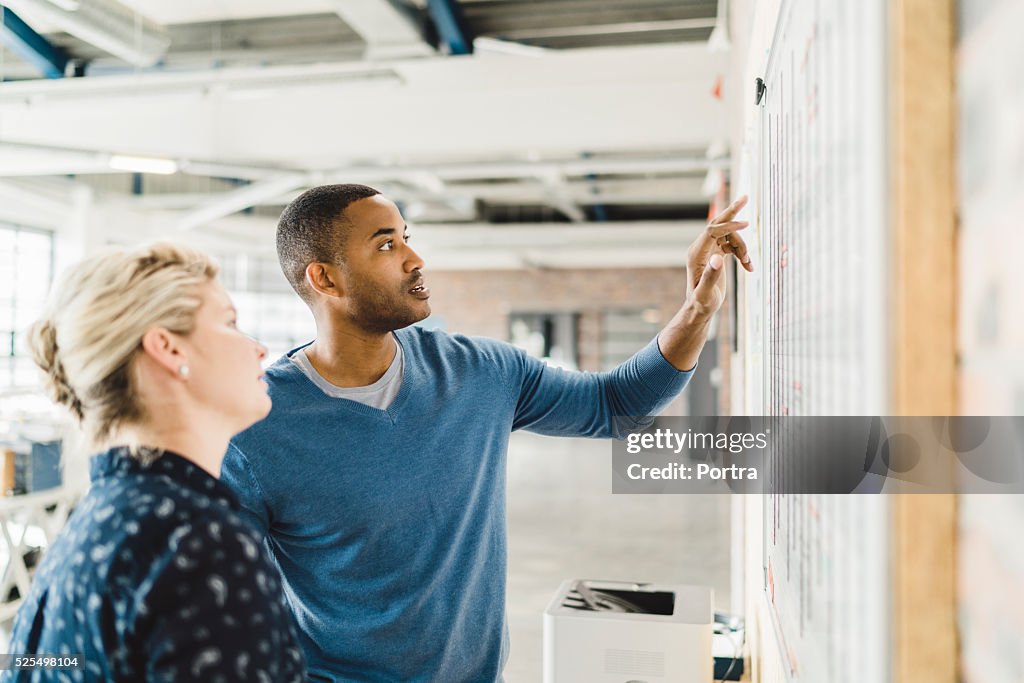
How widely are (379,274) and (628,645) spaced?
1097 mm

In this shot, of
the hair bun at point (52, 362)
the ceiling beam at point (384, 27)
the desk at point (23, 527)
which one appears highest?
the ceiling beam at point (384, 27)

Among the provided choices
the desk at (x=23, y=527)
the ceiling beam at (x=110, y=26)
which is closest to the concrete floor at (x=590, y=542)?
the desk at (x=23, y=527)

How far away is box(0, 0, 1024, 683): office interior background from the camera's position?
49 cm

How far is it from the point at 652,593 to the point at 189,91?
407 centimetres

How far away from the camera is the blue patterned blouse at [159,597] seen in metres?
0.79

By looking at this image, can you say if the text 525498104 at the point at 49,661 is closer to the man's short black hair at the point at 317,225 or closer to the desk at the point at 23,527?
the man's short black hair at the point at 317,225

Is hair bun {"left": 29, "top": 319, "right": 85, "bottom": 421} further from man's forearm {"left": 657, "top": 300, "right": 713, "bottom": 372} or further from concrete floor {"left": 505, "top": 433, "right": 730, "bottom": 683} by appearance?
concrete floor {"left": 505, "top": 433, "right": 730, "bottom": 683}

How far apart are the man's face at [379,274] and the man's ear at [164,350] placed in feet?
2.18

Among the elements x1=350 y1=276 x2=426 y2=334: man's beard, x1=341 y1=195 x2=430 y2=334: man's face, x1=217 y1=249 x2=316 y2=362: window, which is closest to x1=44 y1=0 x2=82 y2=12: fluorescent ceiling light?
x1=341 y1=195 x2=430 y2=334: man's face

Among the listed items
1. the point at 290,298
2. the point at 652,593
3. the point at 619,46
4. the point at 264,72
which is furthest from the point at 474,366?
the point at 290,298

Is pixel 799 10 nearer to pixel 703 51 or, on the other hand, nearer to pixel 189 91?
pixel 703 51

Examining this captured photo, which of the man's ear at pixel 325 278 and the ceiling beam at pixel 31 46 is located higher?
the ceiling beam at pixel 31 46

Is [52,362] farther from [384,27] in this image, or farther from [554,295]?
[554,295]

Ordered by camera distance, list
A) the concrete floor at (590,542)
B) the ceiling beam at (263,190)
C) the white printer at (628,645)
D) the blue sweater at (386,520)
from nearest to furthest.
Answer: the blue sweater at (386,520), the white printer at (628,645), the concrete floor at (590,542), the ceiling beam at (263,190)
